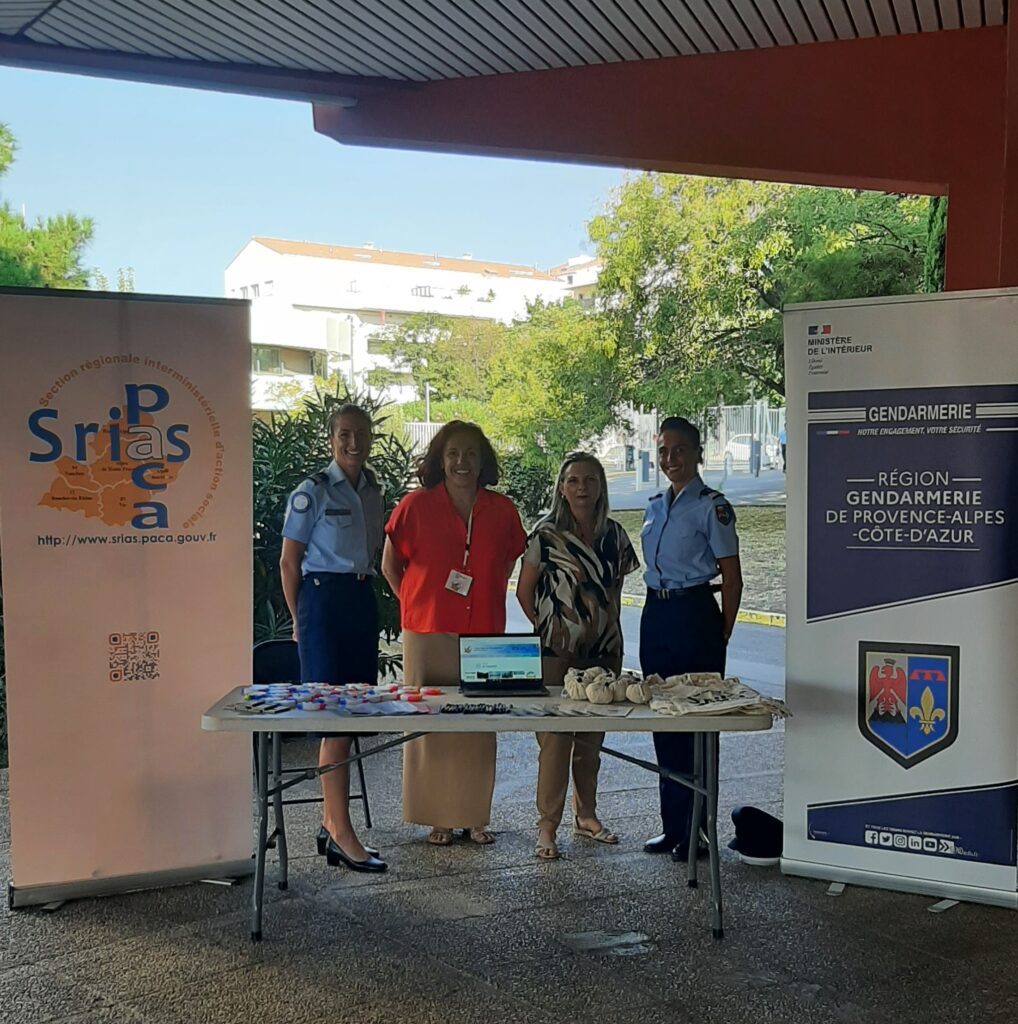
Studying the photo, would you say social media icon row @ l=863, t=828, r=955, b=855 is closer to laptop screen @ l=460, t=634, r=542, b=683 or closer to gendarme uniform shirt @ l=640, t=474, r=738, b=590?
gendarme uniform shirt @ l=640, t=474, r=738, b=590

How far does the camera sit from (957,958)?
113 inches

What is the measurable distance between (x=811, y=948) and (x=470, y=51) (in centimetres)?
395

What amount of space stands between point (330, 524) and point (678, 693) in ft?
4.23

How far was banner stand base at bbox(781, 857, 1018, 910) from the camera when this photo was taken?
3.25 m

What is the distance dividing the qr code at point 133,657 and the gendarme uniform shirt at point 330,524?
565 mm

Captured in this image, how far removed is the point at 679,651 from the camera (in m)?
3.60

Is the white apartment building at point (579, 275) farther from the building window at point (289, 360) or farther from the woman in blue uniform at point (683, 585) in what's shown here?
the woman in blue uniform at point (683, 585)

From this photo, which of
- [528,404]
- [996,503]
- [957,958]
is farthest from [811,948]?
[528,404]

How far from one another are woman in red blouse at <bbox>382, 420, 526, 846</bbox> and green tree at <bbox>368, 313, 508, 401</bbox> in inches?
215

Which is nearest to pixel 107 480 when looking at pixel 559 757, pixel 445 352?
pixel 559 757

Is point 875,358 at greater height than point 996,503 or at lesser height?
greater

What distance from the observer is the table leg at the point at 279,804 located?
3.08 m

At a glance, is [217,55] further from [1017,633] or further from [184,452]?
[1017,633]

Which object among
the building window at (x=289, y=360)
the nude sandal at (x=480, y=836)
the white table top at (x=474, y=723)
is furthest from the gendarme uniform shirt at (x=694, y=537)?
the building window at (x=289, y=360)
